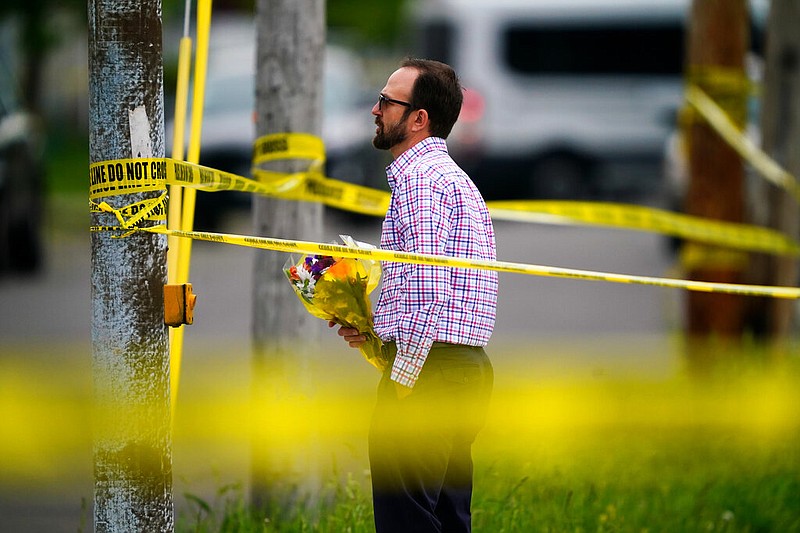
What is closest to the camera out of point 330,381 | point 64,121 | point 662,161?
point 330,381

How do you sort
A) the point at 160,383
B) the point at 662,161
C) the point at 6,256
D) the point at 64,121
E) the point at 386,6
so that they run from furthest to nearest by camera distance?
the point at 64,121 → the point at 386,6 → the point at 662,161 → the point at 6,256 → the point at 160,383

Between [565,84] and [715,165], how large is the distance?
1324 cm

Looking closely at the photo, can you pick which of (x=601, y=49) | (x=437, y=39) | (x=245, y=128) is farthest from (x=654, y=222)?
(x=601, y=49)

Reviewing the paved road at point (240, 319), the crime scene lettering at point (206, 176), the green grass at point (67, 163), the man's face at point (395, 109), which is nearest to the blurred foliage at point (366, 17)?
the green grass at point (67, 163)

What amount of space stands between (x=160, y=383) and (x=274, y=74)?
172 centimetres

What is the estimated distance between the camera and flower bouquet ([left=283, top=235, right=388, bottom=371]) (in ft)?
11.8

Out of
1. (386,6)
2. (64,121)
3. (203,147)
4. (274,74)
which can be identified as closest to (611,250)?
(203,147)

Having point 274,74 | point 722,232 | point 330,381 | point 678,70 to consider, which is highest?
point 678,70

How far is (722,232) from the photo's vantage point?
7016mm

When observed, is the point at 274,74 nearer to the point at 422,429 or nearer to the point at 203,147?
the point at 422,429

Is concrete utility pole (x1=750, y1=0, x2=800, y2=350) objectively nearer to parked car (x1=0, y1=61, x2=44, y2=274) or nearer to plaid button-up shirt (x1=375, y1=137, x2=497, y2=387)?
plaid button-up shirt (x1=375, y1=137, x2=497, y2=387)

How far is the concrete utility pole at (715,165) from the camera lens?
711cm

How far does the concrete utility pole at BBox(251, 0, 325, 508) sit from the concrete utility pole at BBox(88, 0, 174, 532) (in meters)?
1.35

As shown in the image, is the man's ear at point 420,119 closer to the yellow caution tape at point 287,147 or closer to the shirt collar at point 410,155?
the shirt collar at point 410,155
